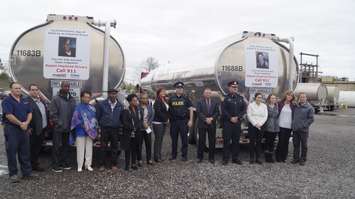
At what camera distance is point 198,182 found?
5984mm

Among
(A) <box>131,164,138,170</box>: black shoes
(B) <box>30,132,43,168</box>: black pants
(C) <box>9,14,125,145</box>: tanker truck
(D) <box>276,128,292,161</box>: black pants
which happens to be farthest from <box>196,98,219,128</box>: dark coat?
(B) <box>30,132,43,168</box>: black pants

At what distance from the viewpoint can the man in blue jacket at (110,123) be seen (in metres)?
6.58

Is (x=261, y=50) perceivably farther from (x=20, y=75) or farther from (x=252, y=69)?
(x=20, y=75)

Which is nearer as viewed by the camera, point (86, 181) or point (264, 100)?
point (86, 181)

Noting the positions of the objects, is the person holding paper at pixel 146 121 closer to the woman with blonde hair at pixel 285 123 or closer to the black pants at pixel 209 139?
the black pants at pixel 209 139

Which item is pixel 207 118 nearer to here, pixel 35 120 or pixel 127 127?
pixel 127 127

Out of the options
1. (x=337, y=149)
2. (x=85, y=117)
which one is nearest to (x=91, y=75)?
(x=85, y=117)

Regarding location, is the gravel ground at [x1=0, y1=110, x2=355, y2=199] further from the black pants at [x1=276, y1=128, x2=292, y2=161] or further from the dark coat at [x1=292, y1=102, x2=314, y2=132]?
the dark coat at [x1=292, y1=102, x2=314, y2=132]

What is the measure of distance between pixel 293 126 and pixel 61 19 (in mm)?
5251

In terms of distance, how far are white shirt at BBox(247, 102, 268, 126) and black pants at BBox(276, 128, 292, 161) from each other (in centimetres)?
68

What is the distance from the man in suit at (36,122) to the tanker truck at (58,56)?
43 cm

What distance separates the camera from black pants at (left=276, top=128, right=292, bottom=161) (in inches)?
311

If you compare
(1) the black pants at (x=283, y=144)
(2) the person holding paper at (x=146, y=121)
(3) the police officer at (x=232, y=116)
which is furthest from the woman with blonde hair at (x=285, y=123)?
(2) the person holding paper at (x=146, y=121)

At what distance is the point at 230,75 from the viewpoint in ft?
26.3
